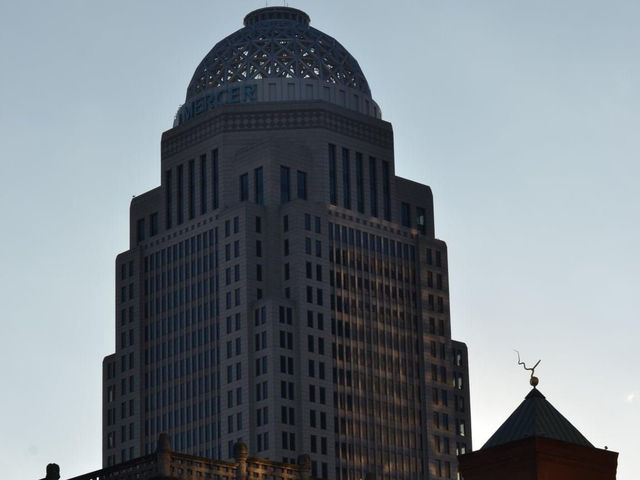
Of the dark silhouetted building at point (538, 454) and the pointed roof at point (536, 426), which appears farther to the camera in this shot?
the pointed roof at point (536, 426)

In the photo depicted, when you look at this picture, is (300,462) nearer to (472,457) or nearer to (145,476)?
(145,476)

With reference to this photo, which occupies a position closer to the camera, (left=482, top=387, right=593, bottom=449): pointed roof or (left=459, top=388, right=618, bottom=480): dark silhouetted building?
(left=459, top=388, right=618, bottom=480): dark silhouetted building

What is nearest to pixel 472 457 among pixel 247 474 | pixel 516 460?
pixel 516 460

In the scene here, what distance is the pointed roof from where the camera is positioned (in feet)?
276

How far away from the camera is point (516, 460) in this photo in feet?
271

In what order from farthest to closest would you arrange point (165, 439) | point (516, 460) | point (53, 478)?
point (53, 478)
point (165, 439)
point (516, 460)

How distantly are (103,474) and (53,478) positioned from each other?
3.79m

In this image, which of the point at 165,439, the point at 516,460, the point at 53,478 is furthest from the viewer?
the point at 53,478

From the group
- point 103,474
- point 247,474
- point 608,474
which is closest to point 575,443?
point 608,474

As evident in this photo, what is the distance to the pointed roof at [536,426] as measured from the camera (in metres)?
84.0

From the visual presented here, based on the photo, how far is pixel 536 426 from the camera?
8438cm

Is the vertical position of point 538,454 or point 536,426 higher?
point 536,426

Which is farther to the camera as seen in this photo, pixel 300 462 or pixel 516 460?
pixel 300 462

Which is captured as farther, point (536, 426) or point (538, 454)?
point (536, 426)
